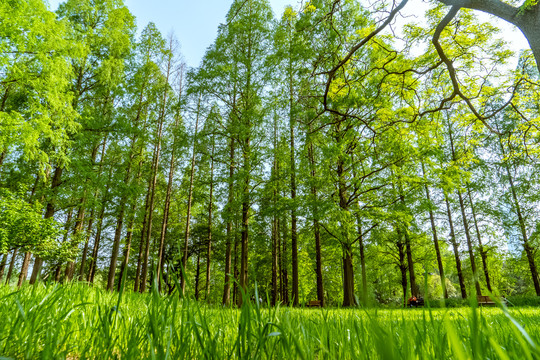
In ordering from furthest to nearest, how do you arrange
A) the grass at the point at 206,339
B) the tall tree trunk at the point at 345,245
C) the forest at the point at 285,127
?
the tall tree trunk at the point at 345,245 < the forest at the point at 285,127 < the grass at the point at 206,339

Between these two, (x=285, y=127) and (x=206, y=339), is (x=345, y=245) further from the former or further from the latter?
(x=206, y=339)

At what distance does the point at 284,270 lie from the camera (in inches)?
845

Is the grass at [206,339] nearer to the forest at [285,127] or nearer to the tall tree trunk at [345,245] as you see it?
the forest at [285,127]

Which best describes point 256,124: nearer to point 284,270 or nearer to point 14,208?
point 14,208

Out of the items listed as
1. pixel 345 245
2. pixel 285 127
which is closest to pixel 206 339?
pixel 345 245

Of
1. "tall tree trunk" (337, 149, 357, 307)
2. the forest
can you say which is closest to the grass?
the forest

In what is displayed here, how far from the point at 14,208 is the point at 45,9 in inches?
260

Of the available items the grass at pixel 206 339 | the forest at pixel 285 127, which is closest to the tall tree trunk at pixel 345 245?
the forest at pixel 285 127

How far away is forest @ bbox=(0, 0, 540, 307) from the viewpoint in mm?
6641

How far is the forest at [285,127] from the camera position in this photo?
6.64 m

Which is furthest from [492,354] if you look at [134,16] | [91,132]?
[134,16]

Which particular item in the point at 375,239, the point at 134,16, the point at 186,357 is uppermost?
the point at 134,16

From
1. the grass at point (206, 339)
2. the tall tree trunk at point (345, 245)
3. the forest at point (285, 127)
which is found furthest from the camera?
the tall tree trunk at point (345, 245)

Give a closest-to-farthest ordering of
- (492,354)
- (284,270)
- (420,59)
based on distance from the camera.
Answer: (492,354) < (420,59) < (284,270)
